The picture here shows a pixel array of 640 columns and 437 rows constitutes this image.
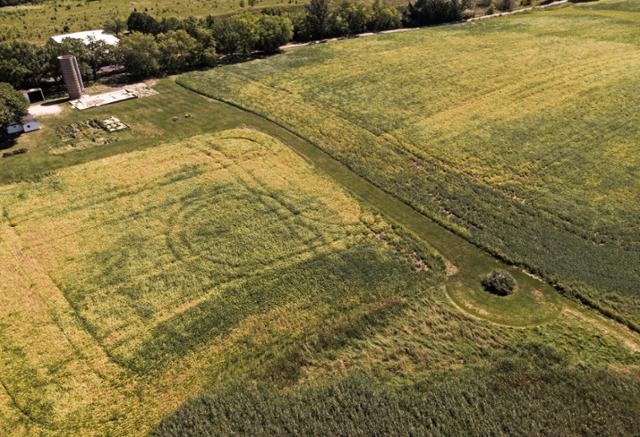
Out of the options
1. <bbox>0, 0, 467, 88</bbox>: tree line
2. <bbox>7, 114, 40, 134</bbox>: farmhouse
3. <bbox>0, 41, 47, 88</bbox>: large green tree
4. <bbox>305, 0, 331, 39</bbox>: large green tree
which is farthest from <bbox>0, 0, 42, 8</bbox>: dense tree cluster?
<bbox>7, 114, 40, 134</bbox>: farmhouse

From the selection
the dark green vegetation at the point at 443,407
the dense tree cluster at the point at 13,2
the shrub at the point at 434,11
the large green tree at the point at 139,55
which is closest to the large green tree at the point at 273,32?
the large green tree at the point at 139,55

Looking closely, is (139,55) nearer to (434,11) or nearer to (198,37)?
(198,37)

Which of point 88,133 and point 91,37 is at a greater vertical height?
point 91,37

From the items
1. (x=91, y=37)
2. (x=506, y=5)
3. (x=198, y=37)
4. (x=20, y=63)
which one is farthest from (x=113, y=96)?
(x=506, y=5)

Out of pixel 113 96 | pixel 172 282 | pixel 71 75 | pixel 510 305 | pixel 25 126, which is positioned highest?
pixel 71 75

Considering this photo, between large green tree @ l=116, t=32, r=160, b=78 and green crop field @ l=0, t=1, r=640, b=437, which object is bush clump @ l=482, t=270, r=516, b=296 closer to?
green crop field @ l=0, t=1, r=640, b=437

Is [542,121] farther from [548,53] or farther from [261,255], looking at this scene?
[261,255]
